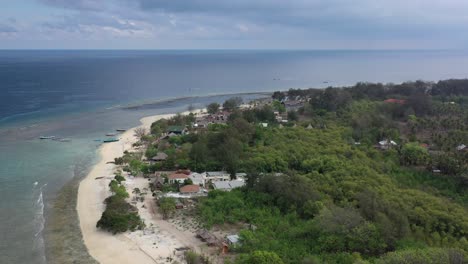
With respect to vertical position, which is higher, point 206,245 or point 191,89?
point 191,89

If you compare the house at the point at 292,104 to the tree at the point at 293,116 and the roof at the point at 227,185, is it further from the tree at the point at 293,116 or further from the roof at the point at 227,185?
the roof at the point at 227,185

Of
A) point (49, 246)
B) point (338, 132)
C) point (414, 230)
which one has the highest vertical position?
point (338, 132)

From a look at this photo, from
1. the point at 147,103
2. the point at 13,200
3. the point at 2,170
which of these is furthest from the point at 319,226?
the point at 147,103

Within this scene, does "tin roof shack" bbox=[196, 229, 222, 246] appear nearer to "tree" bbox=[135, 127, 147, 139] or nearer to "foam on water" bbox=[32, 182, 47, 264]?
"foam on water" bbox=[32, 182, 47, 264]

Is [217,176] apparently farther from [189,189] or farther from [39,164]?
[39,164]

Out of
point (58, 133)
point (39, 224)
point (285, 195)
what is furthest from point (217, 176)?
point (58, 133)

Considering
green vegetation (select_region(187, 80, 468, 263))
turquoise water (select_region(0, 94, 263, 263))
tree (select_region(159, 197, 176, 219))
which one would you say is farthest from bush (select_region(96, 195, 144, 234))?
green vegetation (select_region(187, 80, 468, 263))

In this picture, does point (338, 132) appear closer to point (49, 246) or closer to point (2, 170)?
point (49, 246)

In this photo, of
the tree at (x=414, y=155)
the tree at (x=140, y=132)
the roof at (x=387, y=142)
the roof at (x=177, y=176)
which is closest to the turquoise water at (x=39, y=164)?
the tree at (x=140, y=132)
